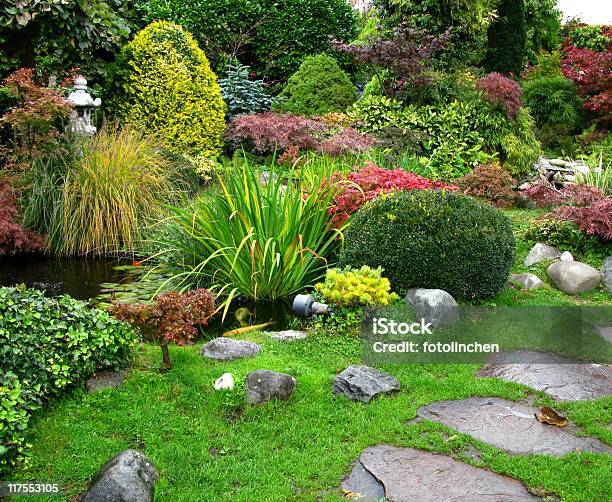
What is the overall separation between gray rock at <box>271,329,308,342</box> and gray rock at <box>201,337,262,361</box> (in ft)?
0.91

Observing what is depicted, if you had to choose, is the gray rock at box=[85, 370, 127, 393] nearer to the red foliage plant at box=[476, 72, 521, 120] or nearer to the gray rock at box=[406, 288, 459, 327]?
the gray rock at box=[406, 288, 459, 327]

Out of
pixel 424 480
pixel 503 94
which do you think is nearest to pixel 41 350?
pixel 424 480

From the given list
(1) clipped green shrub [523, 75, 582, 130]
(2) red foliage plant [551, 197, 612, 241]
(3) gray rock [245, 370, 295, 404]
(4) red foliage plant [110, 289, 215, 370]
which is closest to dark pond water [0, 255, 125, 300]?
(4) red foliage plant [110, 289, 215, 370]

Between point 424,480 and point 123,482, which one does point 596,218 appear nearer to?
point 424,480

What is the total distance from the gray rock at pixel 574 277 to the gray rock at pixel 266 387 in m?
3.47

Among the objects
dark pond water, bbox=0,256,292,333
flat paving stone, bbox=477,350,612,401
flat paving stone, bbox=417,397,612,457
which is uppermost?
flat paving stone, bbox=477,350,612,401

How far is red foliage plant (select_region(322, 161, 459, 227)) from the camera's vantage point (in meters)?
6.10

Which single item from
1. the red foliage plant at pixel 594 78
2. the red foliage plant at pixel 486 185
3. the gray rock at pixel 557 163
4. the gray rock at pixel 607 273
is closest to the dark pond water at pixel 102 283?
the gray rock at pixel 607 273

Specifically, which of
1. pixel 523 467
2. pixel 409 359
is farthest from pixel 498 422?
pixel 409 359

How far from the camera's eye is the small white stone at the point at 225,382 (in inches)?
152

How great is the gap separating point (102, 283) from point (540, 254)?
A: 4.52m

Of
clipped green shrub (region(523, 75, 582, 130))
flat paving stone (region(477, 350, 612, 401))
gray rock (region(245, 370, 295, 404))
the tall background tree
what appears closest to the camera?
gray rock (region(245, 370, 295, 404))

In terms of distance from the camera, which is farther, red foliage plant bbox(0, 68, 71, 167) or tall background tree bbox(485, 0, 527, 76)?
tall background tree bbox(485, 0, 527, 76)

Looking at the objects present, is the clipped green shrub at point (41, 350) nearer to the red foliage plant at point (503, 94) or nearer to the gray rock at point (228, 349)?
the gray rock at point (228, 349)
